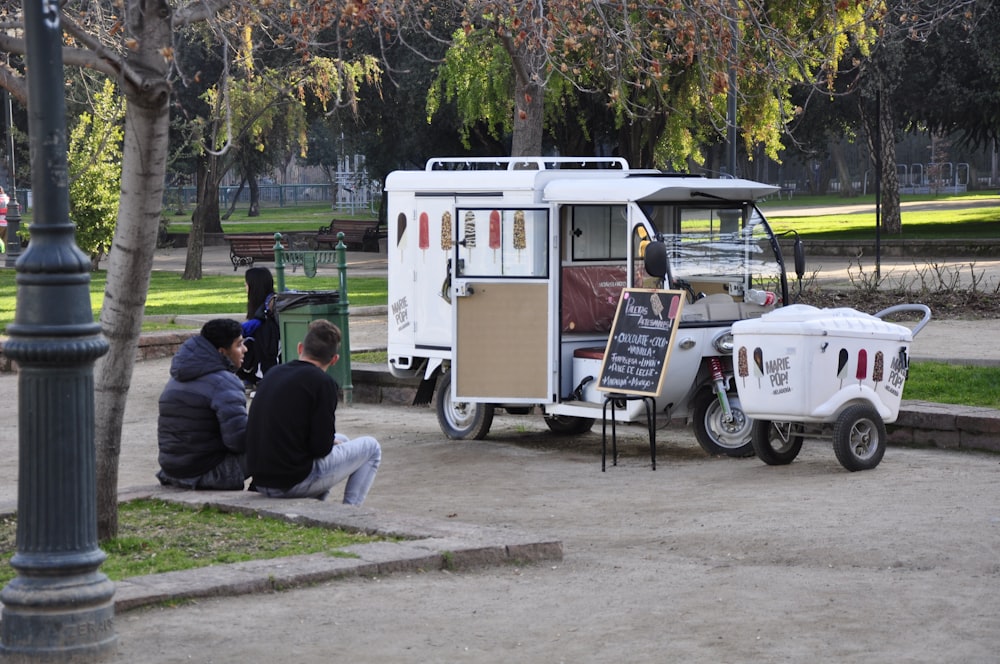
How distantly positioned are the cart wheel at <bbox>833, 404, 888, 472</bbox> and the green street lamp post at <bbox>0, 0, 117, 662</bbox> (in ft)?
19.6

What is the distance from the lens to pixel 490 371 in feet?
39.2

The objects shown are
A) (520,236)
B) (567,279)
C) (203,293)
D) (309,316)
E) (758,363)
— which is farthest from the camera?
(203,293)

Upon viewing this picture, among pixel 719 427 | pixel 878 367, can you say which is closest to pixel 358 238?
pixel 719 427

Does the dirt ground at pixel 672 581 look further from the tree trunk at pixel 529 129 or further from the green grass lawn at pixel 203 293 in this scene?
the green grass lawn at pixel 203 293

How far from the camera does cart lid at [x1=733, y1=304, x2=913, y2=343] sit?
33.1 ft

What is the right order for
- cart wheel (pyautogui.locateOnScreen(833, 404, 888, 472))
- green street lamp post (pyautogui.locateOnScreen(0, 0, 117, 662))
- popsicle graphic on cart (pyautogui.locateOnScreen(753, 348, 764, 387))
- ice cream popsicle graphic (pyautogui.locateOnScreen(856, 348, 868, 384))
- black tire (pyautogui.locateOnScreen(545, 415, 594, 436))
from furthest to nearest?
black tire (pyautogui.locateOnScreen(545, 415, 594, 436)) → popsicle graphic on cart (pyautogui.locateOnScreen(753, 348, 764, 387)) → ice cream popsicle graphic (pyautogui.locateOnScreen(856, 348, 868, 384)) → cart wheel (pyautogui.locateOnScreen(833, 404, 888, 472)) → green street lamp post (pyautogui.locateOnScreen(0, 0, 117, 662))

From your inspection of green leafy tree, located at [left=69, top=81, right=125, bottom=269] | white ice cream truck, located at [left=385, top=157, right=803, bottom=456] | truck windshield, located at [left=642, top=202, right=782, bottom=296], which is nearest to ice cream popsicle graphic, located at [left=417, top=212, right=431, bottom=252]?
white ice cream truck, located at [left=385, top=157, right=803, bottom=456]

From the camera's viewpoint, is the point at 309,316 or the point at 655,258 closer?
the point at 655,258

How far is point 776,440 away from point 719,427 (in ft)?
2.19

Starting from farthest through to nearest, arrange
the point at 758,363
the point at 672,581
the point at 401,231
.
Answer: the point at 401,231 < the point at 758,363 < the point at 672,581

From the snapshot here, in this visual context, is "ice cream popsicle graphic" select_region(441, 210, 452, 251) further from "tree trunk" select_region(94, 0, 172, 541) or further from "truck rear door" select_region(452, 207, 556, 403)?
"tree trunk" select_region(94, 0, 172, 541)

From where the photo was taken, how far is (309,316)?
14766mm

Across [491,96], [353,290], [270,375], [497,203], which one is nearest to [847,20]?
[491,96]

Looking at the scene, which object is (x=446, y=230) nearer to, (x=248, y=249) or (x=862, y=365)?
(x=862, y=365)
